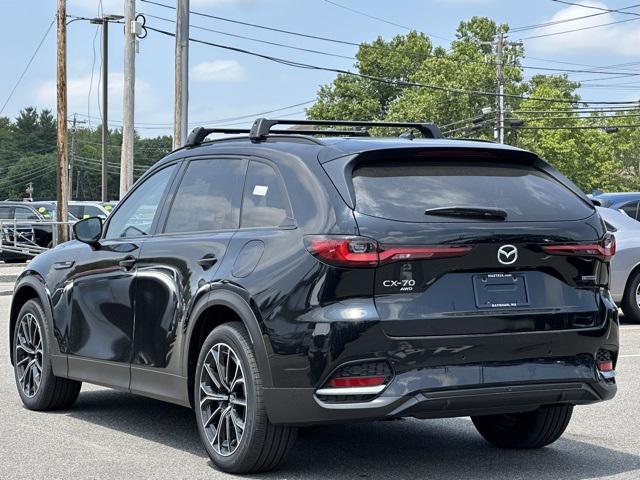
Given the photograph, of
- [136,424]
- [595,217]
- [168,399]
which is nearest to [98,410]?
[136,424]

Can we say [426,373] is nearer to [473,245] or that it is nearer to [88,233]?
[473,245]

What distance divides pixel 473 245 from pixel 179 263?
179 cm

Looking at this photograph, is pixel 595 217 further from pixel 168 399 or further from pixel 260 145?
pixel 168 399

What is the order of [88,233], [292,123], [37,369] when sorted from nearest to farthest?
Answer: [292,123], [88,233], [37,369]

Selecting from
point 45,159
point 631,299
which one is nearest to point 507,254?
point 631,299

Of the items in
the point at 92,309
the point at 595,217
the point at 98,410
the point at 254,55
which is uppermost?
the point at 254,55

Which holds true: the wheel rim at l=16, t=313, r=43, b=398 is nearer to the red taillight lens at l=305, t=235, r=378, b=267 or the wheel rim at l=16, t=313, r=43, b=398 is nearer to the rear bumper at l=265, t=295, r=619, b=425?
the rear bumper at l=265, t=295, r=619, b=425

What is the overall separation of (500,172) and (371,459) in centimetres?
175

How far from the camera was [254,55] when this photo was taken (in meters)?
46.5

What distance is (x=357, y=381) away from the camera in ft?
18.9

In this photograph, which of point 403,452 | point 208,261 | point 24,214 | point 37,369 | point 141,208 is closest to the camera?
point 208,261

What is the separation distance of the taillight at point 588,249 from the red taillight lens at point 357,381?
1.13 meters

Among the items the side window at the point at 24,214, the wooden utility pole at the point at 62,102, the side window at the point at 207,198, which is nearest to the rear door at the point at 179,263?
the side window at the point at 207,198

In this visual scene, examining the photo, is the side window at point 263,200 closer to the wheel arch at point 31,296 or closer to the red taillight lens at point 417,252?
the red taillight lens at point 417,252
